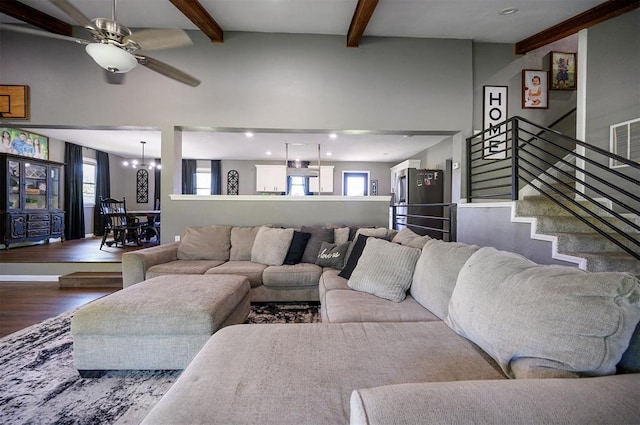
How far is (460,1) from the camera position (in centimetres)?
308

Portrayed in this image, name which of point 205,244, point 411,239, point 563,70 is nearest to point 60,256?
point 205,244

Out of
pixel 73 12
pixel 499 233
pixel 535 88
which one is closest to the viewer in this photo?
pixel 73 12

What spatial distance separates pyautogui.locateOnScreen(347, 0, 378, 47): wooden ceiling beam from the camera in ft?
9.52

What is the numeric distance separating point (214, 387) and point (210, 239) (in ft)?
8.91

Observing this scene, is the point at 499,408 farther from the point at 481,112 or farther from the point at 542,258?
the point at 481,112

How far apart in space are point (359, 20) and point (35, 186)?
7454 mm

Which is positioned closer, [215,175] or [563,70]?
[563,70]

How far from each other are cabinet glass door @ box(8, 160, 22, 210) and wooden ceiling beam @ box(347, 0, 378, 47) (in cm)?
689

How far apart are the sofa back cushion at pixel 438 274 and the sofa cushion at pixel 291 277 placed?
120 centimetres

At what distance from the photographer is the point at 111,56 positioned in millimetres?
2049

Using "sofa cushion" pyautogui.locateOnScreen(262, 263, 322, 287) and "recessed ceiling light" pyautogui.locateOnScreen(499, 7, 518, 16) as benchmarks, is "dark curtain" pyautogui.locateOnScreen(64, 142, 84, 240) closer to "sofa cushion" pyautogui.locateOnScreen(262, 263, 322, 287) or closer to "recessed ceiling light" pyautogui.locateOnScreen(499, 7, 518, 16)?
"sofa cushion" pyautogui.locateOnScreen(262, 263, 322, 287)

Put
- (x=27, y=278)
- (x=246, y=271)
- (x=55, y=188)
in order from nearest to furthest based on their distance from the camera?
(x=246, y=271) → (x=27, y=278) → (x=55, y=188)

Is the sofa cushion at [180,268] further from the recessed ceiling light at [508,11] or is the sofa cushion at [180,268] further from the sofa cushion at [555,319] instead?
the recessed ceiling light at [508,11]

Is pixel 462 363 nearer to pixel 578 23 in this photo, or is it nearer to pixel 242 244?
pixel 242 244
